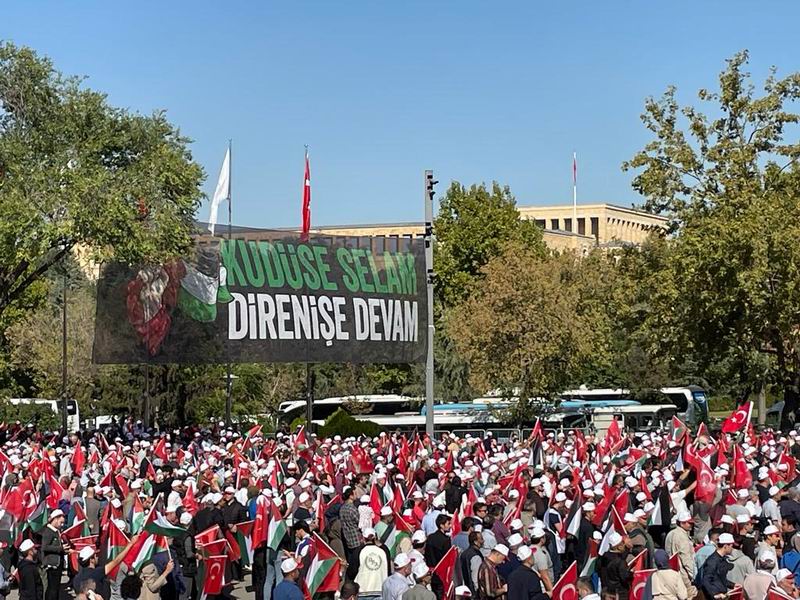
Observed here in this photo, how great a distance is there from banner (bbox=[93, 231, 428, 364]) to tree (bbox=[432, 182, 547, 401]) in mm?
34215

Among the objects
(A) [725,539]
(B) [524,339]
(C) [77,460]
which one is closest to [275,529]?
(A) [725,539]

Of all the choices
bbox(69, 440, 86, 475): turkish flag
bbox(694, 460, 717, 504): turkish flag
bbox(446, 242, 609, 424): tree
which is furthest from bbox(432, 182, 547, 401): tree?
bbox(694, 460, 717, 504): turkish flag

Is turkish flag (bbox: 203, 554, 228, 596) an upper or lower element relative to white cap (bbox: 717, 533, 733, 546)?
lower

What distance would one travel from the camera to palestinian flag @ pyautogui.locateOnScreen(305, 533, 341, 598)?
1458 centimetres

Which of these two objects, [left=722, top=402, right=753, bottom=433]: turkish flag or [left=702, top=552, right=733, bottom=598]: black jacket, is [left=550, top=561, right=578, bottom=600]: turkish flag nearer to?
[left=702, top=552, right=733, bottom=598]: black jacket

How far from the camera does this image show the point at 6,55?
37.8 meters

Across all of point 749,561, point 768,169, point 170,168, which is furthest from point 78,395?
point 749,561

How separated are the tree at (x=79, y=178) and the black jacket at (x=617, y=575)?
23.5 metres

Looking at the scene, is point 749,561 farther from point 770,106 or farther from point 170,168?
point 770,106

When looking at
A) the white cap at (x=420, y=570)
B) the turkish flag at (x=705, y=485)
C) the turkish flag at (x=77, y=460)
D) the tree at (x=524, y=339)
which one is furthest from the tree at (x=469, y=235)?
the white cap at (x=420, y=570)

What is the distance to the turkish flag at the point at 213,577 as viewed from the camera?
16328 mm

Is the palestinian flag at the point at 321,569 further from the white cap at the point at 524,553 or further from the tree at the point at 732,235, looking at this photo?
the tree at the point at 732,235

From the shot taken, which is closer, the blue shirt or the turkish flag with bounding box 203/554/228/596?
the blue shirt

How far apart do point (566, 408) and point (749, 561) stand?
42.9 metres
